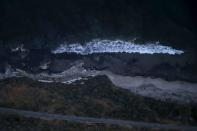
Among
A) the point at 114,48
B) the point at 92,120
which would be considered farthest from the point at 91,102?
the point at 114,48

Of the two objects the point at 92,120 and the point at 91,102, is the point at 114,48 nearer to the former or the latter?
the point at 91,102

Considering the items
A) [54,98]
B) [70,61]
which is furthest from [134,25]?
[54,98]

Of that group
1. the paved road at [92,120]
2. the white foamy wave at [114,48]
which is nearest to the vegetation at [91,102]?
the paved road at [92,120]

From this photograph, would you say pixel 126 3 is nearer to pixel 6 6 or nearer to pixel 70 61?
pixel 70 61

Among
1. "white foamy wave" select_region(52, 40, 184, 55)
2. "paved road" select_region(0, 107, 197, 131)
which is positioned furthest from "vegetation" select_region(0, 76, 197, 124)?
"white foamy wave" select_region(52, 40, 184, 55)

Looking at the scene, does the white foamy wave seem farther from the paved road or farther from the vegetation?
the paved road
